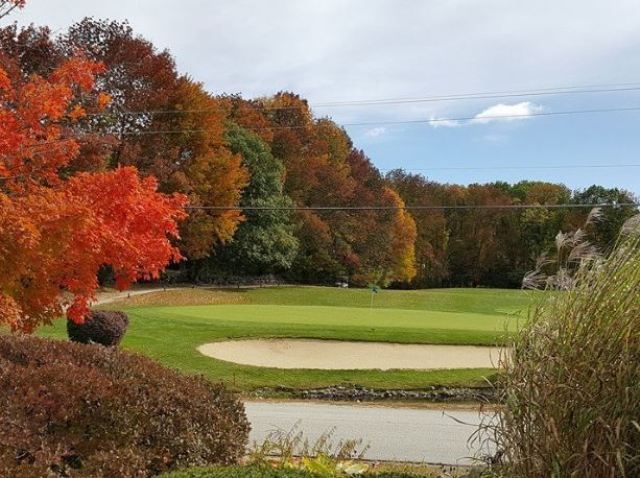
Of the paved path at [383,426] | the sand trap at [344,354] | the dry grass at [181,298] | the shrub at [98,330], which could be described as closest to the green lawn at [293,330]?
the dry grass at [181,298]

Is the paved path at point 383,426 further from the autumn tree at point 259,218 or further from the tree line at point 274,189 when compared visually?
the autumn tree at point 259,218

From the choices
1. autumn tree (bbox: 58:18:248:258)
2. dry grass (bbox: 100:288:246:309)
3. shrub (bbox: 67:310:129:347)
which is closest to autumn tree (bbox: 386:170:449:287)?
autumn tree (bbox: 58:18:248:258)

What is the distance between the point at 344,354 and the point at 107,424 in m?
13.2

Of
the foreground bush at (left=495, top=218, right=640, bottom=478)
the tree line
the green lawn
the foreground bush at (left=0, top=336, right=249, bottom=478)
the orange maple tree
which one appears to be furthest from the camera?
the tree line

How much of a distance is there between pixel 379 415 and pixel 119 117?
29157mm

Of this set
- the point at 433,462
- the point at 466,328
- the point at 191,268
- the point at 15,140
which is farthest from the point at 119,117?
the point at 433,462

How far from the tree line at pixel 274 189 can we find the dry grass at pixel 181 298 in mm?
2979

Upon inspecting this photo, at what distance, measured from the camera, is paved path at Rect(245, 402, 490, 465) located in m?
9.08

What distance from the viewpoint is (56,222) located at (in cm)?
701

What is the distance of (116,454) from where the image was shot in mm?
4770

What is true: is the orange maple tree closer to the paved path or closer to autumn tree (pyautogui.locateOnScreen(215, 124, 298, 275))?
the paved path

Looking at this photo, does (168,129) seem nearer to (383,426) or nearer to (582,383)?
(383,426)

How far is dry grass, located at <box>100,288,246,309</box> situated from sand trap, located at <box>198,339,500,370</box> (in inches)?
492

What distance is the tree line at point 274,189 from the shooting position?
3628 centimetres
